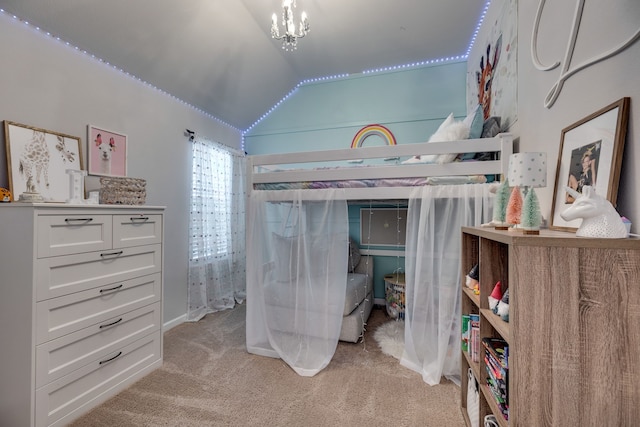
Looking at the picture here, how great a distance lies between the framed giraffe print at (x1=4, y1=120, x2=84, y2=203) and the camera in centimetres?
170

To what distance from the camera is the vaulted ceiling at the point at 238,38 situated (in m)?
1.96

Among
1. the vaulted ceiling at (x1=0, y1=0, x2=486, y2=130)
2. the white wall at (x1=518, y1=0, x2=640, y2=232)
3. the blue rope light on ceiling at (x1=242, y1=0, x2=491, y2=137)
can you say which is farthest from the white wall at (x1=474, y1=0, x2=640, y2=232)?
the vaulted ceiling at (x1=0, y1=0, x2=486, y2=130)

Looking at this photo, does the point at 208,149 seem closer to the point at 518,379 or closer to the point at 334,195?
the point at 334,195

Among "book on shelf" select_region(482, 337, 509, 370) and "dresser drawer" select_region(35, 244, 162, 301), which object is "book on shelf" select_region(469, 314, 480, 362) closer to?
"book on shelf" select_region(482, 337, 509, 370)

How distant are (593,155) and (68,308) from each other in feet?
8.33

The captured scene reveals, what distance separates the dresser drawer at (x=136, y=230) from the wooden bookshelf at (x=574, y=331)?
2124 mm

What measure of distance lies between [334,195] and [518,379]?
1541 millimetres

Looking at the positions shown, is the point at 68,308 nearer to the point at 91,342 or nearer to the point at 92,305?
the point at 92,305

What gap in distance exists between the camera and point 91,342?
167 cm

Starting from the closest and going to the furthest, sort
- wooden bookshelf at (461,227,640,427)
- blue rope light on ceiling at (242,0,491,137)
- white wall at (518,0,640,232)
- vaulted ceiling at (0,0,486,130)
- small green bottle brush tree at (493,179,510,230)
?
1. wooden bookshelf at (461,227,640,427)
2. white wall at (518,0,640,232)
3. small green bottle brush tree at (493,179,510,230)
4. vaulted ceiling at (0,0,486,130)
5. blue rope light on ceiling at (242,0,491,137)

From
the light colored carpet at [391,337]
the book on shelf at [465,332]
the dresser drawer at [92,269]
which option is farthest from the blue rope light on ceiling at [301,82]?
the light colored carpet at [391,337]

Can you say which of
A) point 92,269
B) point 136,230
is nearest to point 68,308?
point 92,269

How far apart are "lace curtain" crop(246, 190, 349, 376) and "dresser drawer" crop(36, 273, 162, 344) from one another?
0.76 m

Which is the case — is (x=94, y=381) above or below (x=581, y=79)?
below
